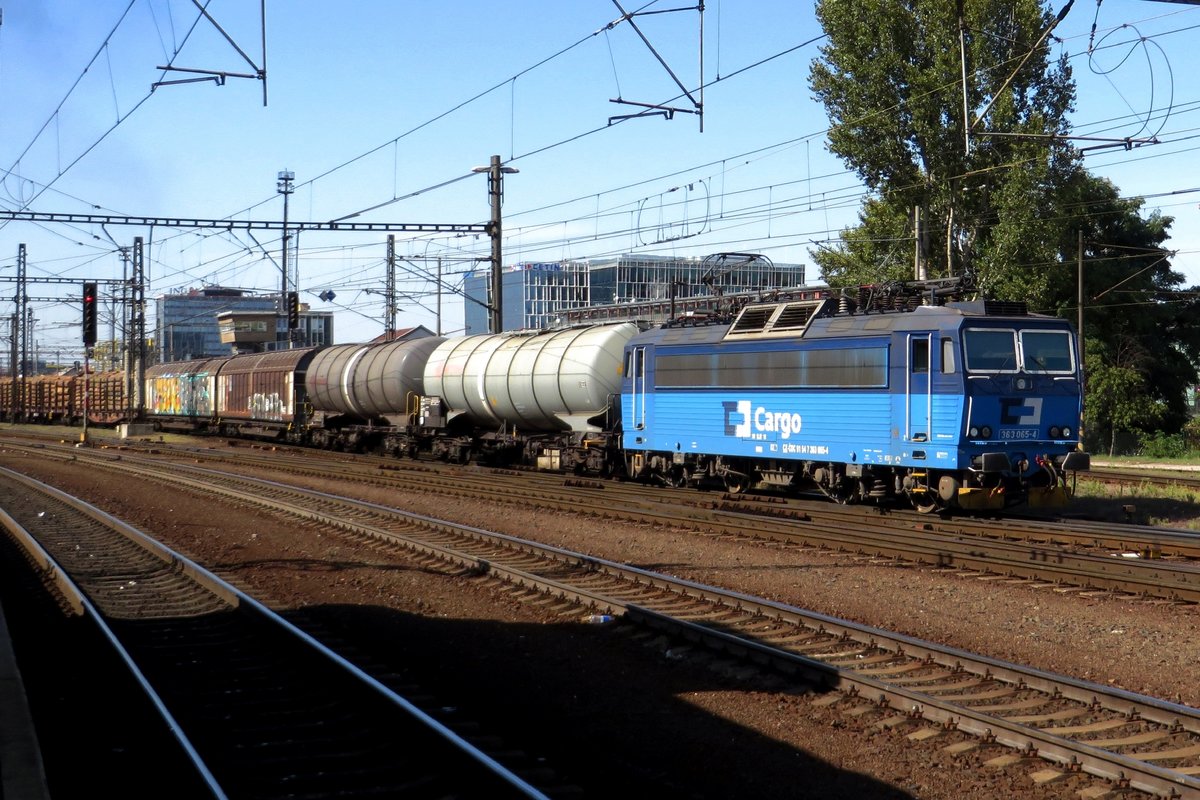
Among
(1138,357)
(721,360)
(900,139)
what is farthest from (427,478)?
(1138,357)

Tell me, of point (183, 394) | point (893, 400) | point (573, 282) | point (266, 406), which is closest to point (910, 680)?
point (893, 400)

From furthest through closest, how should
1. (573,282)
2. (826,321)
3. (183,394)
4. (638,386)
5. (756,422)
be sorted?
1. (573,282)
2. (183,394)
3. (638,386)
4. (756,422)
5. (826,321)

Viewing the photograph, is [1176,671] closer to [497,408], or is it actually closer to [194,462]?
[497,408]

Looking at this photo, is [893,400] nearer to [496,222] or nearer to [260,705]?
[260,705]

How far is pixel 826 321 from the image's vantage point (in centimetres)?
1927

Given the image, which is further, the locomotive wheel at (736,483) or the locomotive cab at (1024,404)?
the locomotive wheel at (736,483)

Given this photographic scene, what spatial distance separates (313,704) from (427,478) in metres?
18.8

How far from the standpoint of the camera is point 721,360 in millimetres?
21297

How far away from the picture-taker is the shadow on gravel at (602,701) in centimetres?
661

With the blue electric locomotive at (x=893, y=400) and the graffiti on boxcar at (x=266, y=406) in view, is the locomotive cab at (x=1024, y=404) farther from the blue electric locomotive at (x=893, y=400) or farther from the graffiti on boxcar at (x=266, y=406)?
the graffiti on boxcar at (x=266, y=406)

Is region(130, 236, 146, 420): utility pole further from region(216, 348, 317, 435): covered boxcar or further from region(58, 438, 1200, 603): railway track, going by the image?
region(58, 438, 1200, 603): railway track

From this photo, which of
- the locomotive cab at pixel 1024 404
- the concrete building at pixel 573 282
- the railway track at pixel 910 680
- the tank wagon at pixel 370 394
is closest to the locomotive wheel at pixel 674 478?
the locomotive cab at pixel 1024 404

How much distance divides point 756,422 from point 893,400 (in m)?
3.25

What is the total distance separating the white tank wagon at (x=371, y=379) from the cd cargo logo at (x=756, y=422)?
538 inches
